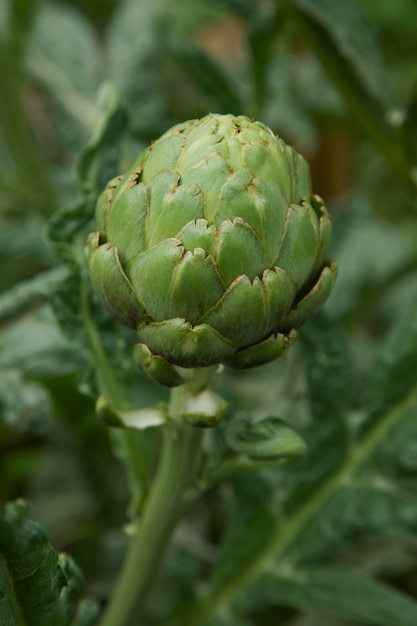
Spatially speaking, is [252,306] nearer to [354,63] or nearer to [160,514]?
[160,514]

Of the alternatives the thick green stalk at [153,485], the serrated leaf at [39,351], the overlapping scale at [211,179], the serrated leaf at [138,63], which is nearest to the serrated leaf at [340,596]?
the thick green stalk at [153,485]

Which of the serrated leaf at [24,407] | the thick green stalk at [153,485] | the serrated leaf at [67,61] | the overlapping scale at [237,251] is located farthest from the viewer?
the serrated leaf at [67,61]

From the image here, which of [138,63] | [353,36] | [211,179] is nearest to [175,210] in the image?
[211,179]

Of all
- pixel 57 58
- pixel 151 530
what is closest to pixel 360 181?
pixel 57 58

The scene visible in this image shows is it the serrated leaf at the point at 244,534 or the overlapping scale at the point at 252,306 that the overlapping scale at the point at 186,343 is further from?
the serrated leaf at the point at 244,534

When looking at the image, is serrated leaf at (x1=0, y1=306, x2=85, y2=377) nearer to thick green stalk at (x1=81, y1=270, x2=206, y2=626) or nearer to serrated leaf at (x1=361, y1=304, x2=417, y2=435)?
thick green stalk at (x1=81, y1=270, x2=206, y2=626)
